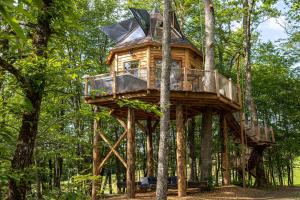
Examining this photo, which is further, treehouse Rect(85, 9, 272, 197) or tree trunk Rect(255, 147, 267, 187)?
tree trunk Rect(255, 147, 267, 187)

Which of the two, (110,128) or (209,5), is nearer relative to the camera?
(209,5)

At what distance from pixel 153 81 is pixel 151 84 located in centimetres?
20

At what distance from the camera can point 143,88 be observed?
14.6 meters

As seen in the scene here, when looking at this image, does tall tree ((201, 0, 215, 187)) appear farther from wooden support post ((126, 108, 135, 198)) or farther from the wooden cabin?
wooden support post ((126, 108, 135, 198))

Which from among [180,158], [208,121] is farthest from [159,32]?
[180,158]

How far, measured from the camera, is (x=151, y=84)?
577 inches

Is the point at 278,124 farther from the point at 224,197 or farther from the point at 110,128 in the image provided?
the point at 224,197

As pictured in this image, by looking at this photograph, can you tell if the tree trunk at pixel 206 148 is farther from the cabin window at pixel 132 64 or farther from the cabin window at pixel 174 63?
the cabin window at pixel 132 64

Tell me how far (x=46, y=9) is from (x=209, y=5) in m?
15.1

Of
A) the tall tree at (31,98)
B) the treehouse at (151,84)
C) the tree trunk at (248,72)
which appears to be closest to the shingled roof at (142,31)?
the treehouse at (151,84)

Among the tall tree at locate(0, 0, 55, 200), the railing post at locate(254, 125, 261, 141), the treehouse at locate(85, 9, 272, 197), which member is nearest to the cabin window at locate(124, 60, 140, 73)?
the treehouse at locate(85, 9, 272, 197)

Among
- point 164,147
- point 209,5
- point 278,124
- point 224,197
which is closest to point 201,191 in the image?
point 224,197

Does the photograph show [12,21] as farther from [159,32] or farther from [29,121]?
[159,32]

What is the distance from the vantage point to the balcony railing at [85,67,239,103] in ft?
48.7
